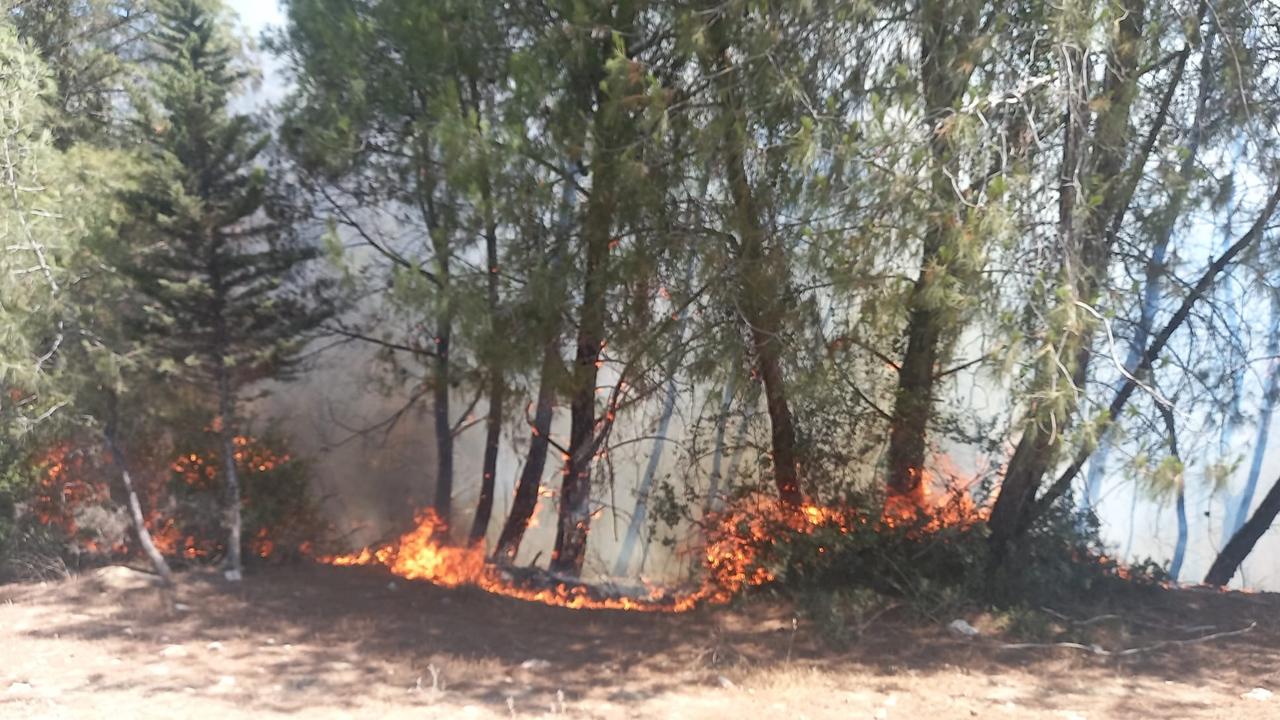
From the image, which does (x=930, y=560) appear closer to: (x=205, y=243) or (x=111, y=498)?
(x=205, y=243)

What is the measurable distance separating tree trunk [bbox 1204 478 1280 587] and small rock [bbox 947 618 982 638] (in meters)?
4.63

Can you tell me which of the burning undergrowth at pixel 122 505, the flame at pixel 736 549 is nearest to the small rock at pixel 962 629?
the flame at pixel 736 549

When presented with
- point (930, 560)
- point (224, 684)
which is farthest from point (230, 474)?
point (930, 560)

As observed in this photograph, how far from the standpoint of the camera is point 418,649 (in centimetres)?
639

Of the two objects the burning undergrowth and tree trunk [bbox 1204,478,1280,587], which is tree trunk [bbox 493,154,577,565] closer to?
the burning undergrowth

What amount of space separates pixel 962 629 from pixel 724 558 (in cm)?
218

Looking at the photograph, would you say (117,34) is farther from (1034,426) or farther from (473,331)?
(1034,426)

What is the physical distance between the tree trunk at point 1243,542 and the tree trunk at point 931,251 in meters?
4.33

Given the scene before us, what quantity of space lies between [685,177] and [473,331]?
6.31ft

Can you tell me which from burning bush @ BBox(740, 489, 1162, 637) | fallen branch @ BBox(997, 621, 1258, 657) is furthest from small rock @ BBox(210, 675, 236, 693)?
fallen branch @ BBox(997, 621, 1258, 657)

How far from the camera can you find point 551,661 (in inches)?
246

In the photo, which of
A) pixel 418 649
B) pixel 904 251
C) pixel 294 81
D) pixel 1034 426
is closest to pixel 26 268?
pixel 294 81

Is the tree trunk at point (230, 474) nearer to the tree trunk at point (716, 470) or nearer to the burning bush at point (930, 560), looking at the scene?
the tree trunk at point (716, 470)

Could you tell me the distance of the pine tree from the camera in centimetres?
732
